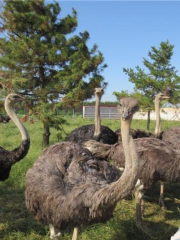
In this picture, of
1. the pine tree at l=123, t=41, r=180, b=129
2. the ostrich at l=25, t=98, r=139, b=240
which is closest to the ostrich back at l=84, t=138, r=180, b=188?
the ostrich at l=25, t=98, r=139, b=240

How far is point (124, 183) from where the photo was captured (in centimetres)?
224

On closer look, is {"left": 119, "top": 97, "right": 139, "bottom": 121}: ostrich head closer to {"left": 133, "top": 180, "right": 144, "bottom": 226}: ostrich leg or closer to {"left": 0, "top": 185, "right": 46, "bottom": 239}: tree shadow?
{"left": 133, "top": 180, "right": 144, "bottom": 226}: ostrich leg

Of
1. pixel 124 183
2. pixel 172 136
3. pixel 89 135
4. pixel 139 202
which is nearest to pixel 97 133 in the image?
pixel 89 135

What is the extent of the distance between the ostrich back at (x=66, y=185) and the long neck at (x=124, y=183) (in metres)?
0.09

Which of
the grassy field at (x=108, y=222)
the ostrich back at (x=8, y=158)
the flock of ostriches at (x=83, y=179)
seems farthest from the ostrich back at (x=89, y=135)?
the ostrich back at (x=8, y=158)

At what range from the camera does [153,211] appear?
14.2 ft

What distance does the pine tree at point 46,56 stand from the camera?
6797 millimetres

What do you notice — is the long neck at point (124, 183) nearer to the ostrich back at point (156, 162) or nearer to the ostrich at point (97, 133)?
the ostrich back at point (156, 162)

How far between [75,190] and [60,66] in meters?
5.20

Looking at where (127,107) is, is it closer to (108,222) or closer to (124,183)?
(124,183)

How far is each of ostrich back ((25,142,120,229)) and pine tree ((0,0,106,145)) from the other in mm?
3470

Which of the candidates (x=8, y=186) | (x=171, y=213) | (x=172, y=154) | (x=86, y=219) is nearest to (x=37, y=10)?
(x=8, y=186)

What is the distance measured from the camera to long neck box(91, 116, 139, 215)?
7.30 ft

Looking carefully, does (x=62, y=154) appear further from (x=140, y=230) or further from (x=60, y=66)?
(x=60, y=66)
